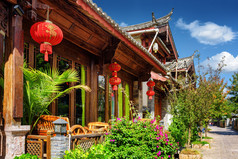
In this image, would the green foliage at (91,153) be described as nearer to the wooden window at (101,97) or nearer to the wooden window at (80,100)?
the wooden window at (80,100)

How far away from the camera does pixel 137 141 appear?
5355 millimetres

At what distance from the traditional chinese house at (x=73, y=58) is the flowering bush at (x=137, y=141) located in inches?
55.0

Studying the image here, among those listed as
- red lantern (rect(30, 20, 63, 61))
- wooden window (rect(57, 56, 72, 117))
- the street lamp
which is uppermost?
red lantern (rect(30, 20, 63, 61))

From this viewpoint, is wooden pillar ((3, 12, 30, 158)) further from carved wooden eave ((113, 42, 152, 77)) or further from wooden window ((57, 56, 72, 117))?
carved wooden eave ((113, 42, 152, 77))

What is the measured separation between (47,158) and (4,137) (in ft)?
2.57

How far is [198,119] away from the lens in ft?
28.9

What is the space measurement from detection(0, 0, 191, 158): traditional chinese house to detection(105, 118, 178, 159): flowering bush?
1396mm

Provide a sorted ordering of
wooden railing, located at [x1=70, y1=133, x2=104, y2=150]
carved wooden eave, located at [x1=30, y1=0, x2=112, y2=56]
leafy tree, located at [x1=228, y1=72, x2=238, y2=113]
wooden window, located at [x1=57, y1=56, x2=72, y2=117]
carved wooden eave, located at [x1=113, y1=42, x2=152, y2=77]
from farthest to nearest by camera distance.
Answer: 1. leafy tree, located at [x1=228, y1=72, x2=238, y2=113]
2. carved wooden eave, located at [x1=113, y1=42, x2=152, y2=77]
3. wooden window, located at [x1=57, y1=56, x2=72, y2=117]
4. carved wooden eave, located at [x1=30, y1=0, x2=112, y2=56]
5. wooden railing, located at [x1=70, y1=133, x2=104, y2=150]

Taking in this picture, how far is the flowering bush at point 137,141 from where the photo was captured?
17.0 ft

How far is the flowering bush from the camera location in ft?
17.0

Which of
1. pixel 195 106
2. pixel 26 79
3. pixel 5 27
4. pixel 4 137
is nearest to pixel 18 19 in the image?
pixel 5 27

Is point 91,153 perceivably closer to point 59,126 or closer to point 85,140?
point 85,140


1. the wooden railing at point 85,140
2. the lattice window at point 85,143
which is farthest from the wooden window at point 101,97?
the lattice window at point 85,143

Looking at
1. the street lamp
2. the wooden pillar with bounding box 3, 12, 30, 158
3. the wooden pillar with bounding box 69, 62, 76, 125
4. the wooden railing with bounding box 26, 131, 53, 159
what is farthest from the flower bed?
the wooden pillar with bounding box 3, 12, 30, 158
